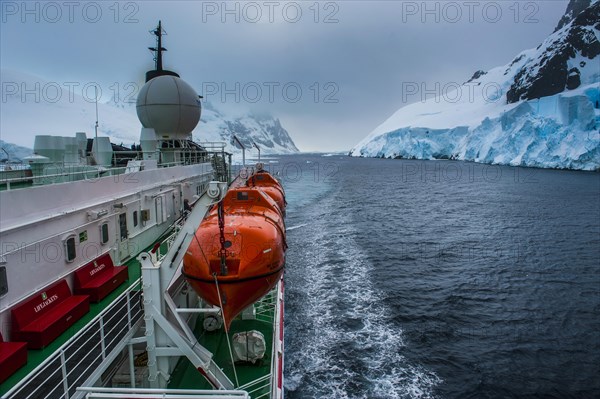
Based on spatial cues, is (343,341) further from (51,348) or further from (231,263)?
(51,348)

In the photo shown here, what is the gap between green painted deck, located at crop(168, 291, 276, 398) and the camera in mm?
7863

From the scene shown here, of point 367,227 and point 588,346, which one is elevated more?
point 367,227

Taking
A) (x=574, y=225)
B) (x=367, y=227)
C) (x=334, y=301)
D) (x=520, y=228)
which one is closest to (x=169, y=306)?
(x=334, y=301)

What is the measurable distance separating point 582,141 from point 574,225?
166 ft

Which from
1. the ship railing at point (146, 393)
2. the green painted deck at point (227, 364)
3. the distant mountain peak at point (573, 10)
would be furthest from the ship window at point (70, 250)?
the distant mountain peak at point (573, 10)

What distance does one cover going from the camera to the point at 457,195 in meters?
47.2

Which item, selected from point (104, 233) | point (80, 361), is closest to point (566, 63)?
point (104, 233)

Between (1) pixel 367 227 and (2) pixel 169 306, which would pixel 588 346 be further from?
(1) pixel 367 227

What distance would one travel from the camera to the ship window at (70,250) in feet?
28.2

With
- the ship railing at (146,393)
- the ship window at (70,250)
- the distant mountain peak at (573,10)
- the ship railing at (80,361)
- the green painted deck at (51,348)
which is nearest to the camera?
the ship railing at (146,393)

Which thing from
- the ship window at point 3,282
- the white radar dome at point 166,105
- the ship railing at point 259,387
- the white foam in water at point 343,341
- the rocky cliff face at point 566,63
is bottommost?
the white foam in water at point 343,341

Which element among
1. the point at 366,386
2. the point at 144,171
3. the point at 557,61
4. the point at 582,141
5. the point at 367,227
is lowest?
the point at 366,386

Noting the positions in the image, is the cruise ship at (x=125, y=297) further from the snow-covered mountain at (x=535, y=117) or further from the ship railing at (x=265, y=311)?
the snow-covered mountain at (x=535, y=117)

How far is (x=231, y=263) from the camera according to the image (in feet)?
23.4
